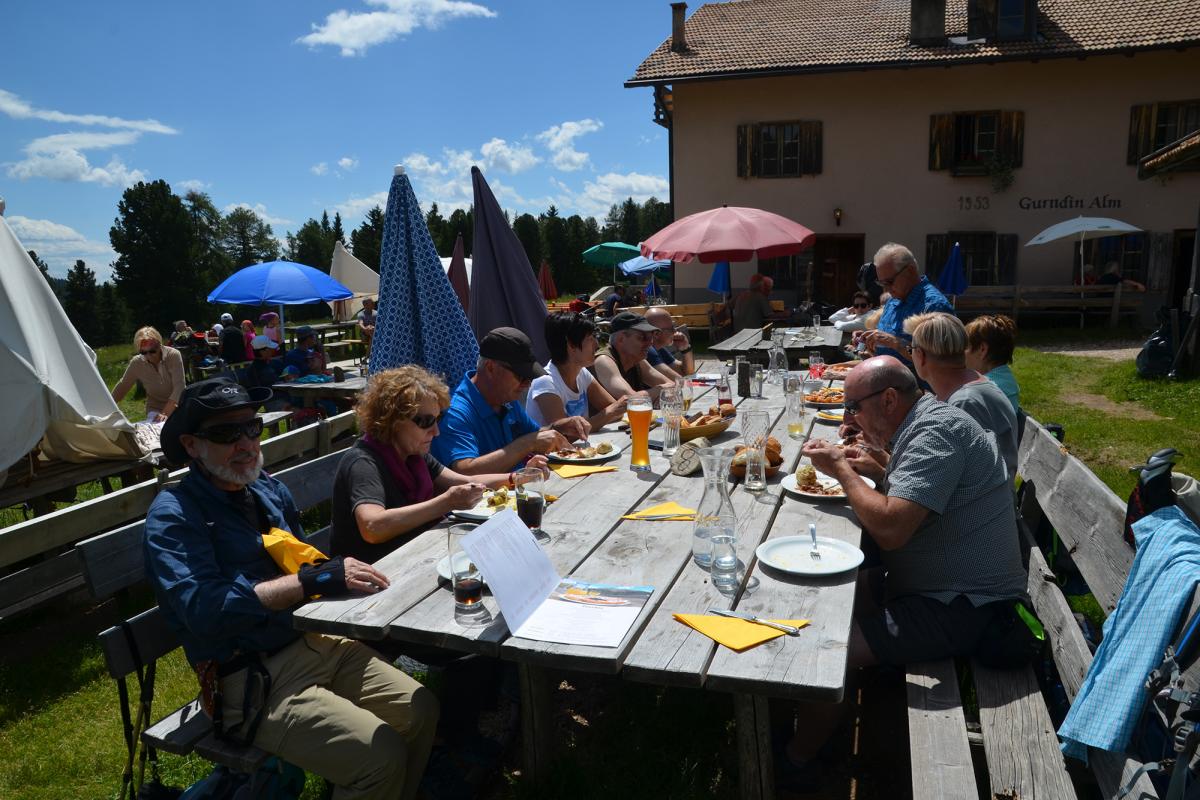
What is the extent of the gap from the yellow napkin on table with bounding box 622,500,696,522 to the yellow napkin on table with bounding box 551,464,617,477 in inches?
24.6

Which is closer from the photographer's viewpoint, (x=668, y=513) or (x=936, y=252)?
(x=668, y=513)

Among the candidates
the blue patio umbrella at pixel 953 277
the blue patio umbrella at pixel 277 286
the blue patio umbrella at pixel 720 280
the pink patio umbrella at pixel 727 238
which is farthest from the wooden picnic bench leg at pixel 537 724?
the blue patio umbrella at pixel 720 280

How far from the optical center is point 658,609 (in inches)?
86.5

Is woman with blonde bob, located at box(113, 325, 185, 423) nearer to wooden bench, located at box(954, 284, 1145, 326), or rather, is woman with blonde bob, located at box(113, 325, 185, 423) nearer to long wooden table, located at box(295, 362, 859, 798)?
long wooden table, located at box(295, 362, 859, 798)

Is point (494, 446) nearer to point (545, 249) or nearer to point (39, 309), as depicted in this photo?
point (39, 309)

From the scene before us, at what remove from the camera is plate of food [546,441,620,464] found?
3.78 m

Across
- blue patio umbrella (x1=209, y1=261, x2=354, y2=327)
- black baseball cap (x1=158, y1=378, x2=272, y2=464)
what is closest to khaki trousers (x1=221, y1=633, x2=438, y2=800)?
black baseball cap (x1=158, y1=378, x2=272, y2=464)

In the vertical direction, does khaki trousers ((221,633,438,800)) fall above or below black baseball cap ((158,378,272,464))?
below

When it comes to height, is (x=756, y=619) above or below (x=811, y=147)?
below

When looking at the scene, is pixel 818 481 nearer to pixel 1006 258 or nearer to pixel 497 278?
pixel 497 278

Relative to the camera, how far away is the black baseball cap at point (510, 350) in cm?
371

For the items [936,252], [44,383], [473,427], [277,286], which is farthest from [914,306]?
Result: [936,252]

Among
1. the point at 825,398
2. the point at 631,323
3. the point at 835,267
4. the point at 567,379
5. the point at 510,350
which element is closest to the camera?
the point at 510,350

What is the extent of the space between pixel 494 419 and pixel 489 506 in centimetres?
102
